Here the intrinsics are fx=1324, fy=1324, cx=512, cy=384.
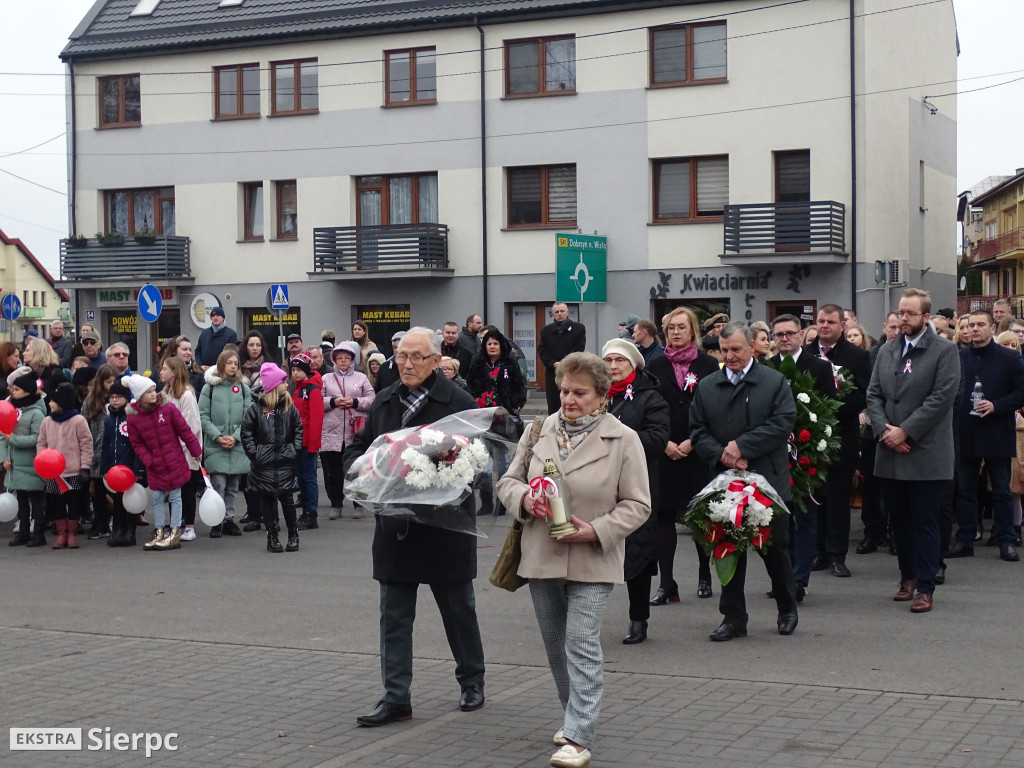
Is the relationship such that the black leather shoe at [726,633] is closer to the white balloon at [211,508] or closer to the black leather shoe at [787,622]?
the black leather shoe at [787,622]

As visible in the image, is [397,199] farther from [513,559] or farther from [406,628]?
[513,559]

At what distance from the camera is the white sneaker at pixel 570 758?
5.67 meters

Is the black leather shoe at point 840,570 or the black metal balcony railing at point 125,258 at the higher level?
the black metal balcony railing at point 125,258

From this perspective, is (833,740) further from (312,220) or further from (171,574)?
(312,220)

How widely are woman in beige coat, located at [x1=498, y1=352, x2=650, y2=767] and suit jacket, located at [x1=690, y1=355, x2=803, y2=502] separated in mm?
2359

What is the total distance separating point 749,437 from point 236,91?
30.6m

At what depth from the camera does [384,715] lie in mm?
→ 6488

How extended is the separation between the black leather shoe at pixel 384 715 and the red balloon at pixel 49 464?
24.1ft

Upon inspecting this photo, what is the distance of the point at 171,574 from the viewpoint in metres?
11.4

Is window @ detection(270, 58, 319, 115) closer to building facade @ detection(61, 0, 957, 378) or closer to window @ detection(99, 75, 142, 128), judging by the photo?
building facade @ detection(61, 0, 957, 378)

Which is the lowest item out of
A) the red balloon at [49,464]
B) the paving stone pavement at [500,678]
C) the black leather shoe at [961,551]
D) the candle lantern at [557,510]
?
the paving stone pavement at [500,678]

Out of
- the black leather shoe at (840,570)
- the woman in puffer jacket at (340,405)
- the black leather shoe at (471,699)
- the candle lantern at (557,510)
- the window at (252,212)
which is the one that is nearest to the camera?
the candle lantern at (557,510)

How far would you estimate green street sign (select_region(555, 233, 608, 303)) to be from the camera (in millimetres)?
27938

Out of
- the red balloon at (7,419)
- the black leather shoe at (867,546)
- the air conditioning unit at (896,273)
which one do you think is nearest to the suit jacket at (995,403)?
the black leather shoe at (867,546)
